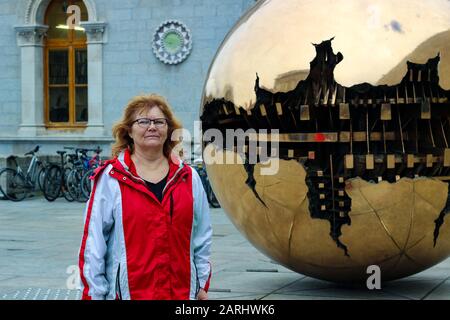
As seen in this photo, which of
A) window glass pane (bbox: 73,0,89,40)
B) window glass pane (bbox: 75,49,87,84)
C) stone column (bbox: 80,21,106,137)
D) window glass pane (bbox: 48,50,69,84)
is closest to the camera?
stone column (bbox: 80,21,106,137)

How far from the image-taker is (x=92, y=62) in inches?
766

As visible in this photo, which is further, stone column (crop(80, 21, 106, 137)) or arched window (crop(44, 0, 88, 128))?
arched window (crop(44, 0, 88, 128))

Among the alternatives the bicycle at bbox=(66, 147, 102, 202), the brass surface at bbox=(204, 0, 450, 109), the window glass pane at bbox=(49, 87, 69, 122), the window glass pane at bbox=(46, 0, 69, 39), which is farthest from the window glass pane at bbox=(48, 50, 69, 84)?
the brass surface at bbox=(204, 0, 450, 109)

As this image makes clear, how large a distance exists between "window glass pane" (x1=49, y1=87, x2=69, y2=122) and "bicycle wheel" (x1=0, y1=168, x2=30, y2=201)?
9.08ft

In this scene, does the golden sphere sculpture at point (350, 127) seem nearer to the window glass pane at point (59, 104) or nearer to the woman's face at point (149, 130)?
the woman's face at point (149, 130)

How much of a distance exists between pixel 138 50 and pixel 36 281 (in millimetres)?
11402

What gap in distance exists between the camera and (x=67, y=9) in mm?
19906

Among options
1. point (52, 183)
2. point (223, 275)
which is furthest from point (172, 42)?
point (223, 275)

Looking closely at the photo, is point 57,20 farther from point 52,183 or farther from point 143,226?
point 143,226

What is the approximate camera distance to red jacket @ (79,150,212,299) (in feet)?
14.2

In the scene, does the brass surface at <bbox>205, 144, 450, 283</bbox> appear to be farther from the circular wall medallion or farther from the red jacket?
the circular wall medallion

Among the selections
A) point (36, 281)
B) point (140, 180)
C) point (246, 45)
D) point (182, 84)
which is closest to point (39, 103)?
point (182, 84)

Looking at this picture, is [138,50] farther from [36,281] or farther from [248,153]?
[248,153]

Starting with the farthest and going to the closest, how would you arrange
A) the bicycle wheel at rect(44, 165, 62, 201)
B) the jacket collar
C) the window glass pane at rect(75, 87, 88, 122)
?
the window glass pane at rect(75, 87, 88, 122) < the bicycle wheel at rect(44, 165, 62, 201) < the jacket collar
